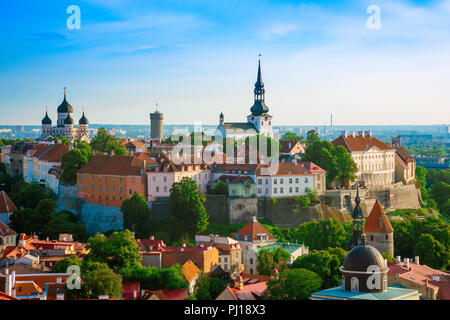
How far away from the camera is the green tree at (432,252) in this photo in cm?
2888

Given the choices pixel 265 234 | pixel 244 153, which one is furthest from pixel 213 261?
pixel 244 153

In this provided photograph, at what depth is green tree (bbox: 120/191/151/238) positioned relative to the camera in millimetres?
31781

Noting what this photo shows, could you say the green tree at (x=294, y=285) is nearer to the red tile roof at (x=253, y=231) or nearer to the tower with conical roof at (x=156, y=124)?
the red tile roof at (x=253, y=231)

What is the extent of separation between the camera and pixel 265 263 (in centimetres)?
2670

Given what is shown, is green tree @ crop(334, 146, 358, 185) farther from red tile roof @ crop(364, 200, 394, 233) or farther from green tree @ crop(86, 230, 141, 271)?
green tree @ crop(86, 230, 141, 271)

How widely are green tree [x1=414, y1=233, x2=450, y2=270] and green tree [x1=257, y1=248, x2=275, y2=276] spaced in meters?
7.22

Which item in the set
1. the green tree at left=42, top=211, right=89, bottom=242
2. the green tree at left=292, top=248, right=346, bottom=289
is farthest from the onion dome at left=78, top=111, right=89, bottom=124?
the green tree at left=292, top=248, right=346, bottom=289

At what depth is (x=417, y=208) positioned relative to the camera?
45.3 metres

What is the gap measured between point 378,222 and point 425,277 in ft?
23.5

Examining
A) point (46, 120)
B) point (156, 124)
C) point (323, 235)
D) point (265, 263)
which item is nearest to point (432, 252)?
point (323, 235)

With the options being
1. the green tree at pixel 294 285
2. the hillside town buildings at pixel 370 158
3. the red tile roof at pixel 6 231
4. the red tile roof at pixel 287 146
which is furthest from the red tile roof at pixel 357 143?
the green tree at pixel 294 285

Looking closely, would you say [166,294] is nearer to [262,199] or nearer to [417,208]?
[262,199]

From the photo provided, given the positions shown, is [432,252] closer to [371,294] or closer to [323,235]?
[323,235]
